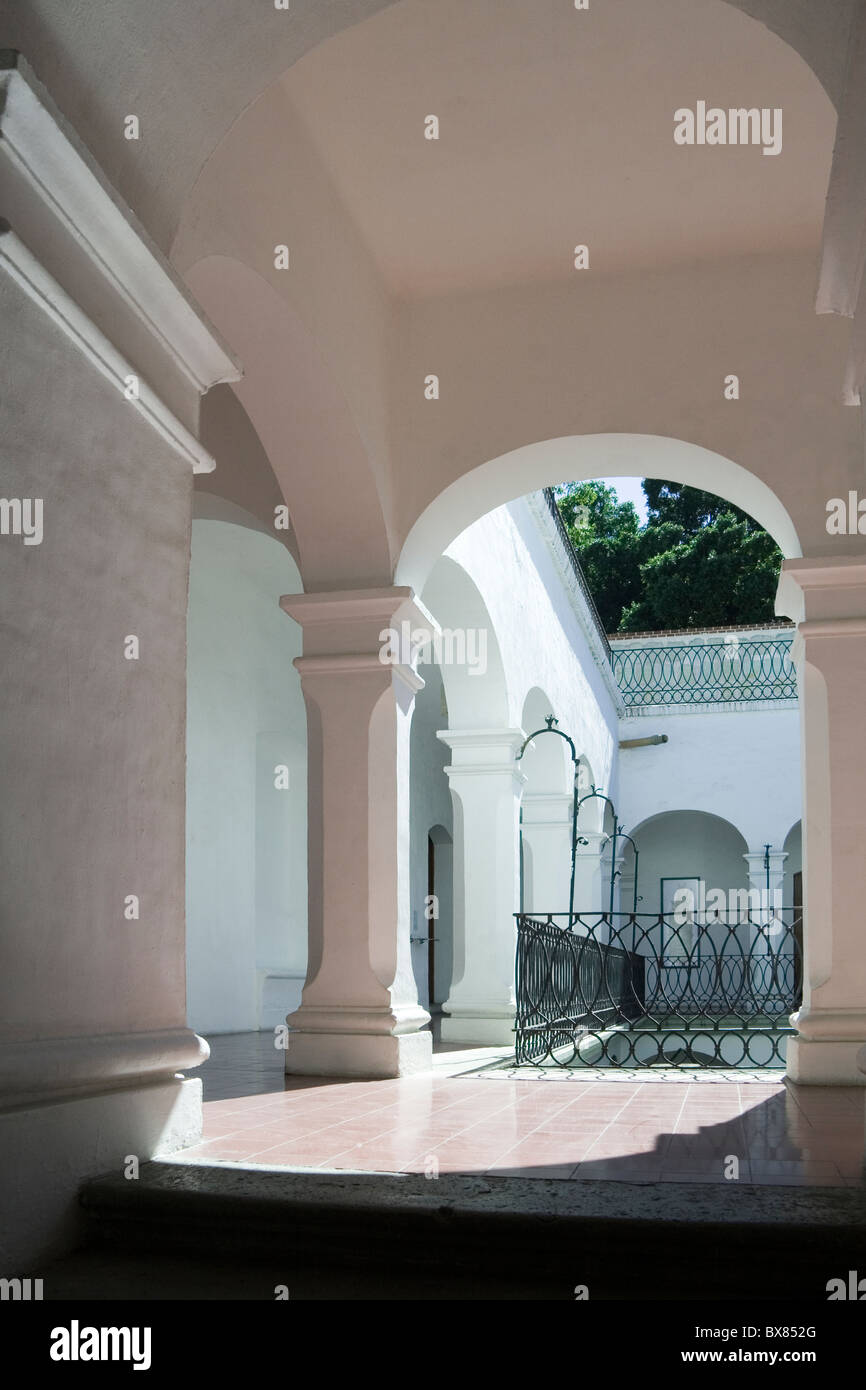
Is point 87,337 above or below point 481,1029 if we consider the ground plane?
above

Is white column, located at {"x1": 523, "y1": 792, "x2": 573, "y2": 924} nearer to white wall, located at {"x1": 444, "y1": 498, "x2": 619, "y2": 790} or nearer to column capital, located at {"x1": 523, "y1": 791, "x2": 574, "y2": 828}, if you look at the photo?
column capital, located at {"x1": 523, "y1": 791, "x2": 574, "y2": 828}

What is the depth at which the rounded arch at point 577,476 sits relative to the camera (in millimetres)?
8398

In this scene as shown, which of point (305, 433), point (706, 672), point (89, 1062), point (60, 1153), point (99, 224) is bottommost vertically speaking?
point (60, 1153)

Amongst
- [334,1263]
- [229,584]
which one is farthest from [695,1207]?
[229,584]

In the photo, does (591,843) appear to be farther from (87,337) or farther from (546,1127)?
(87,337)

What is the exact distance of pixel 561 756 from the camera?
16781mm

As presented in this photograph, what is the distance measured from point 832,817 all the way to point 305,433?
3758 mm

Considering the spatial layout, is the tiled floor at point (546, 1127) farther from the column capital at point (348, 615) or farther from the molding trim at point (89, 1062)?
the column capital at point (348, 615)

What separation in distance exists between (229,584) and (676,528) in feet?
98.0

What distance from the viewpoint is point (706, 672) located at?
27.1 m

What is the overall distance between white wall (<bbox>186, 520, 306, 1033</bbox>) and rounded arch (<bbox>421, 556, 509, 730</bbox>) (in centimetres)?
171

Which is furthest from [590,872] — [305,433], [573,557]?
[305,433]

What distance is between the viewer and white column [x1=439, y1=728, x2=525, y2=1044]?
38.3 ft
